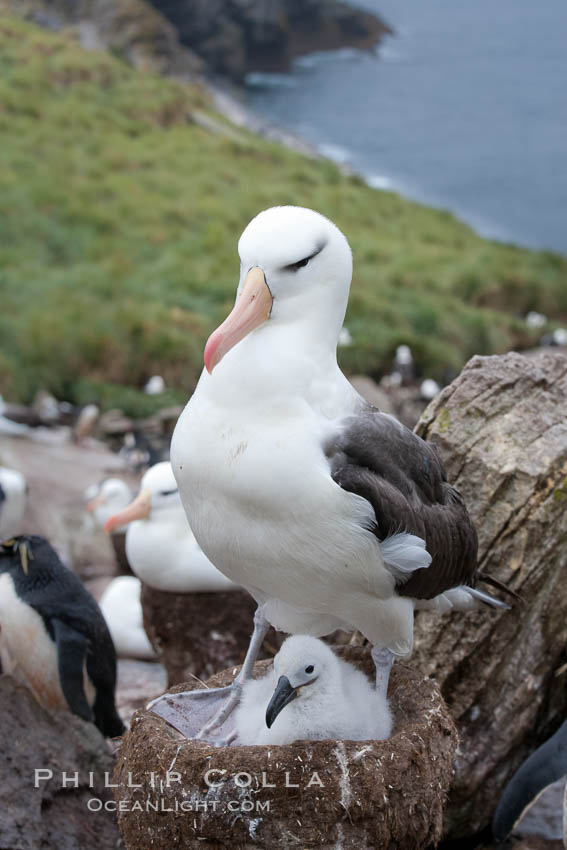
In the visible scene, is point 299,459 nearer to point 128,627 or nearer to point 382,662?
point 382,662

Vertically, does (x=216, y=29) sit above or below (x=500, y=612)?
below

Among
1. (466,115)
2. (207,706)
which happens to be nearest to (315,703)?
(207,706)

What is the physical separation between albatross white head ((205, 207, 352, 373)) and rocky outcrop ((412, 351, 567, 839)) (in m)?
1.30

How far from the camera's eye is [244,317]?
3.23m

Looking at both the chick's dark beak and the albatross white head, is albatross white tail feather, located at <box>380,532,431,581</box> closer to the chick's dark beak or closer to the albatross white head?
the chick's dark beak

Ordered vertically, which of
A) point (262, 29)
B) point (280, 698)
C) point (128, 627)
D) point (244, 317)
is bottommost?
point (262, 29)

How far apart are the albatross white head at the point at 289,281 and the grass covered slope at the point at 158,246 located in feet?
33.0

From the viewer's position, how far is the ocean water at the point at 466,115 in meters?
A: 22.5

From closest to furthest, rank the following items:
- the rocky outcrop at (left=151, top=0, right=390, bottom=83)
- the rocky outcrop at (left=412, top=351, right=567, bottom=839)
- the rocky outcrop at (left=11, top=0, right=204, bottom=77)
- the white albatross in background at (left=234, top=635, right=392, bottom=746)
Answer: the white albatross in background at (left=234, top=635, right=392, bottom=746) < the rocky outcrop at (left=412, top=351, right=567, bottom=839) < the rocky outcrop at (left=11, top=0, right=204, bottom=77) < the rocky outcrop at (left=151, top=0, right=390, bottom=83)

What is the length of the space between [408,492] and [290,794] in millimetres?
1092

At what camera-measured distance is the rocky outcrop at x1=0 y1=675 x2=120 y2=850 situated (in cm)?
380

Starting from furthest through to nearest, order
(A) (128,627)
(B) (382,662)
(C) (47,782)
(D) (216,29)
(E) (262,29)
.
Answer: (E) (262,29) < (D) (216,29) < (A) (128,627) < (C) (47,782) < (B) (382,662)

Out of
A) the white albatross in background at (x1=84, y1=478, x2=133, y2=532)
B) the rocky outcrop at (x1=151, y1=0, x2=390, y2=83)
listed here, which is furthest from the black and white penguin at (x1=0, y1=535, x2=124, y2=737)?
the rocky outcrop at (x1=151, y1=0, x2=390, y2=83)

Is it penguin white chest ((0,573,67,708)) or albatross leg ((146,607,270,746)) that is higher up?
albatross leg ((146,607,270,746))
